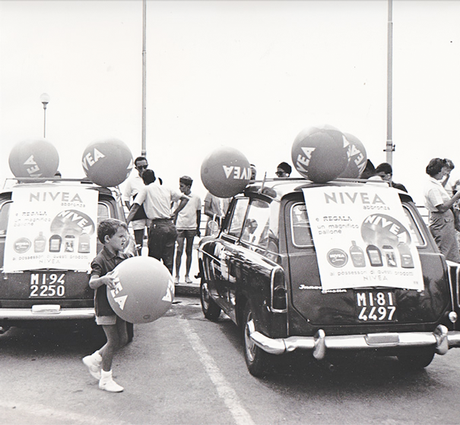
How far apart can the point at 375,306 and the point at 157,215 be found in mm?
4577

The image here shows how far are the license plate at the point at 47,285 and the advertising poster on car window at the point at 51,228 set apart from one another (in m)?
0.09

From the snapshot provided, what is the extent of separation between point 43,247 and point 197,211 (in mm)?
4138

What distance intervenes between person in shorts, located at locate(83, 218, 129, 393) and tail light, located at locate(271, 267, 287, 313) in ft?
4.17

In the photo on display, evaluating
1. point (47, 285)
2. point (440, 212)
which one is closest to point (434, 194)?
point (440, 212)

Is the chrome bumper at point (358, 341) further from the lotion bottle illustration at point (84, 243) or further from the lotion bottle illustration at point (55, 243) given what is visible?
the lotion bottle illustration at point (55, 243)

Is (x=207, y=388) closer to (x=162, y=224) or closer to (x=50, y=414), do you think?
(x=50, y=414)

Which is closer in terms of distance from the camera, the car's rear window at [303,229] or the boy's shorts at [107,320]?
the boy's shorts at [107,320]

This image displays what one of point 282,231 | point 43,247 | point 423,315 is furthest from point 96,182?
point 423,315

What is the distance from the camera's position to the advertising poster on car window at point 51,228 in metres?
5.45

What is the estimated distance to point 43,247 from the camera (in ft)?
18.2

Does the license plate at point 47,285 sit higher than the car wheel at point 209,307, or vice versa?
the license plate at point 47,285

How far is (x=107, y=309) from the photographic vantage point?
14.5ft

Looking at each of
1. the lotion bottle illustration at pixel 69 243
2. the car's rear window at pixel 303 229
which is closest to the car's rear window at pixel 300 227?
the car's rear window at pixel 303 229

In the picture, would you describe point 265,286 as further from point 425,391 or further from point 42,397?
point 42,397
